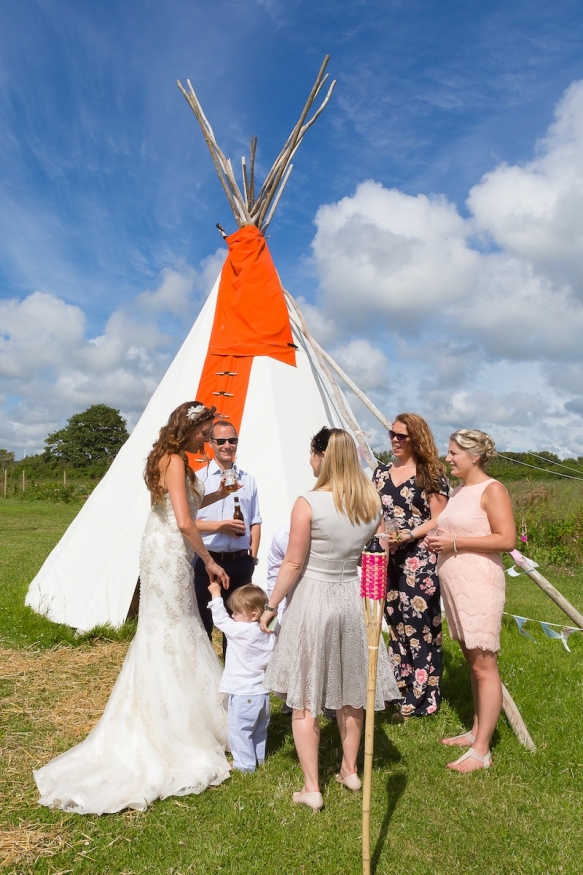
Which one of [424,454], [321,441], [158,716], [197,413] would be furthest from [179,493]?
[424,454]

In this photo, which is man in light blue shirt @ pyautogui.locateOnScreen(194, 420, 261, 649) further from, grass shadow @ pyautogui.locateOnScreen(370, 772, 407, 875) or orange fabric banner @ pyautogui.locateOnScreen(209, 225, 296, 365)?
orange fabric banner @ pyautogui.locateOnScreen(209, 225, 296, 365)

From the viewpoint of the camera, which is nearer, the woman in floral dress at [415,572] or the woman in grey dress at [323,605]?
the woman in grey dress at [323,605]

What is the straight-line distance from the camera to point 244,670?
3.20m

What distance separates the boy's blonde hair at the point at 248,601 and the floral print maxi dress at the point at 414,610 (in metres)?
1.05

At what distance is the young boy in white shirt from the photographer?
3.17m

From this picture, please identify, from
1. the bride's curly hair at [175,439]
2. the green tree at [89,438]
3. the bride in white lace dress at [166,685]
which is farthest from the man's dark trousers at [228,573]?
the green tree at [89,438]

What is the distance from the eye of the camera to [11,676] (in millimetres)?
4613

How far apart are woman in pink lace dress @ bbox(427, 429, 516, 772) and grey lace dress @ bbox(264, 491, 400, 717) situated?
0.65 metres

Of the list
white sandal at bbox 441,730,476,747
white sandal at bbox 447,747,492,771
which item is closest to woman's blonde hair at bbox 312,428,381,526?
white sandal at bbox 447,747,492,771

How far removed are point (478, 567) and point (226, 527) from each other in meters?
1.46

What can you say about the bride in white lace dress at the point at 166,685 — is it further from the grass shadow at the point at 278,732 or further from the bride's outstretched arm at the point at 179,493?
the grass shadow at the point at 278,732

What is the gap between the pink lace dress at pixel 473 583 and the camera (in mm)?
3227

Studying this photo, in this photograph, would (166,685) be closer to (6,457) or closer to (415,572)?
(415,572)

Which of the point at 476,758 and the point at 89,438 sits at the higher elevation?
the point at 89,438
